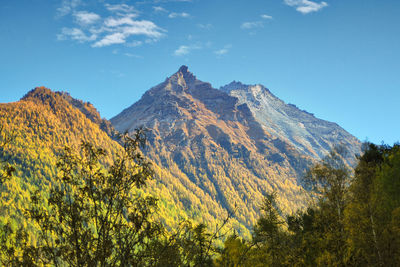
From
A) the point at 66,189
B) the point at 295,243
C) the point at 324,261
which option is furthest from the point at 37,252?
the point at 295,243

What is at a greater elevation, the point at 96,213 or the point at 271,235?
the point at 96,213

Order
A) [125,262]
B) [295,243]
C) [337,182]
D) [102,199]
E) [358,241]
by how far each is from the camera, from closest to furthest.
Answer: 1. [125,262]
2. [102,199]
3. [358,241]
4. [295,243]
5. [337,182]

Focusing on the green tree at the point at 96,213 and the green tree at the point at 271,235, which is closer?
the green tree at the point at 96,213

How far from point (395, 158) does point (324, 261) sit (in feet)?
78.2

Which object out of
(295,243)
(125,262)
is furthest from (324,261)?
(125,262)

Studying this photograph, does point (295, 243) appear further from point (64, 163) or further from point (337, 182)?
point (64, 163)

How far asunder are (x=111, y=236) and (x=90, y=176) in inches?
70.1

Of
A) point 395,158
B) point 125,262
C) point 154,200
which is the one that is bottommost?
point 125,262

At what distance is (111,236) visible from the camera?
382 inches

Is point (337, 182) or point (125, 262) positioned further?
point (337, 182)

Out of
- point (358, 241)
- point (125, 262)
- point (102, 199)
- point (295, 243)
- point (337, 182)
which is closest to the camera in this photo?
point (125, 262)

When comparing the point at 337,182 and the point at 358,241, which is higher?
the point at 337,182

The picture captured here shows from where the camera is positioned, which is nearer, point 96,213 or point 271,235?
point 96,213

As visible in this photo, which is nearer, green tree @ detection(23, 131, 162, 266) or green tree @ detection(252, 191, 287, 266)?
green tree @ detection(23, 131, 162, 266)
